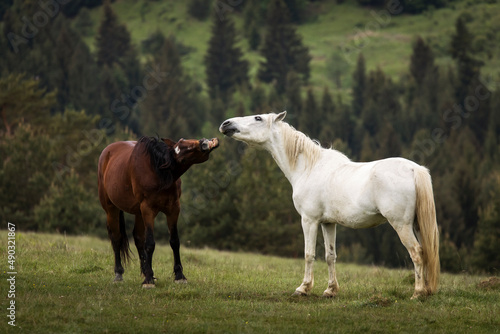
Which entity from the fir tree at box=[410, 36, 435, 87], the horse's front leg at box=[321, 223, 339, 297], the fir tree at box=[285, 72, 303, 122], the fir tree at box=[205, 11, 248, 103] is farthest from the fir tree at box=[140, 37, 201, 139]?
the horse's front leg at box=[321, 223, 339, 297]

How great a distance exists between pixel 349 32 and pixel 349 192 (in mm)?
147225

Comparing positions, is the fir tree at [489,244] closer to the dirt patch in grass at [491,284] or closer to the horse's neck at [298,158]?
the dirt patch in grass at [491,284]

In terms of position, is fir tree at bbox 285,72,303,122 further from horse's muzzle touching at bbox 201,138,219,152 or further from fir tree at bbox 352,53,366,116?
horse's muzzle touching at bbox 201,138,219,152

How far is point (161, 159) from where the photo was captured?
10.2m

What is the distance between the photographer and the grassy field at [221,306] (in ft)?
24.6

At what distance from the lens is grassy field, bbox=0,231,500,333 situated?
24.6ft

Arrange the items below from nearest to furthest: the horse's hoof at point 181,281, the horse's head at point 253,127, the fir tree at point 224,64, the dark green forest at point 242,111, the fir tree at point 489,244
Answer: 1. the horse's head at point 253,127
2. the horse's hoof at point 181,281
3. the fir tree at point 489,244
4. the dark green forest at point 242,111
5. the fir tree at point 224,64

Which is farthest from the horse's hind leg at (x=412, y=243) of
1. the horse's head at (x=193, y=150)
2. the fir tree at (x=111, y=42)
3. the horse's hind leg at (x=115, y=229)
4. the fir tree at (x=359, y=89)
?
the fir tree at (x=111, y=42)

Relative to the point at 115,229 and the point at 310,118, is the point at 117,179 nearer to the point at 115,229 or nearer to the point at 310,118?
the point at 115,229

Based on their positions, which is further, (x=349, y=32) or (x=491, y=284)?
(x=349, y=32)

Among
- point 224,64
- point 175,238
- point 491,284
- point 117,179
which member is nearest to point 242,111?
point 224,64

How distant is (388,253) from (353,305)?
1850 inches

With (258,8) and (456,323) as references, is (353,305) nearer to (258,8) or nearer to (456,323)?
(456,323)

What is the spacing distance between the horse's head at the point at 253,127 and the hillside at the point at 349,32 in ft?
365
